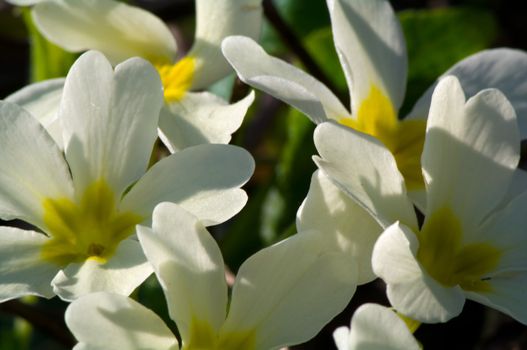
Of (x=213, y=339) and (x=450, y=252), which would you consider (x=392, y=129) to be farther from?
(x=213, y=339)

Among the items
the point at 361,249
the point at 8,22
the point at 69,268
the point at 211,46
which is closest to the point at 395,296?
the point at 361,249

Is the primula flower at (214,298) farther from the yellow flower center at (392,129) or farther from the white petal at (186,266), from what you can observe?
the yellow flower center at (392,129)

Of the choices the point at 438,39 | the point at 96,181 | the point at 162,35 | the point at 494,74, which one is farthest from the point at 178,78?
the point at 438,39

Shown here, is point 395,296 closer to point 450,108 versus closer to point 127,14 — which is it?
point 450,108

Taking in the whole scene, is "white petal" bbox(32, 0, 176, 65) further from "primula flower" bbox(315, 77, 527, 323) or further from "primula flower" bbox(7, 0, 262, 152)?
"primula flower" bbox(315, 77, 527, 323)

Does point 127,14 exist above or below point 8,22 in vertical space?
above

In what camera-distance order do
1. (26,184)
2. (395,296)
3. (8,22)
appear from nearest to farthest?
(395,296)
(26,184)
(8,22)

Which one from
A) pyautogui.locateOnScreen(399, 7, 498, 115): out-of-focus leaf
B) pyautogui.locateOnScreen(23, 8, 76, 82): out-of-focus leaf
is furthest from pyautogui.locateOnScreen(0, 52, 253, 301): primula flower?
pyautogui.locateOnScreen(399, 7, 498, 115): out-of-focus leaf

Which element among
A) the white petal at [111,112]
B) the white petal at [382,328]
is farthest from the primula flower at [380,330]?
the white petal at [111,112]
